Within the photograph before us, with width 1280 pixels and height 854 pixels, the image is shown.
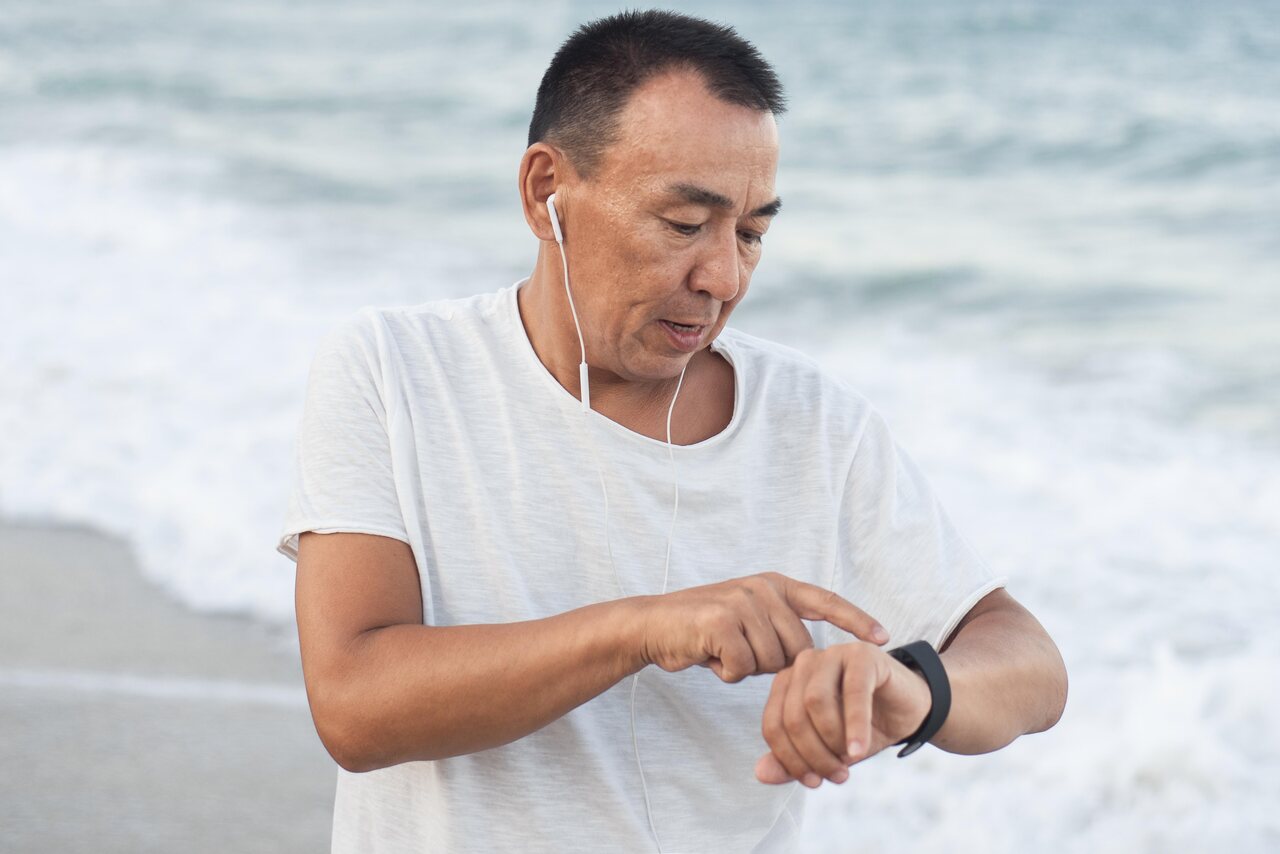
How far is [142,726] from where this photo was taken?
3.75 metres

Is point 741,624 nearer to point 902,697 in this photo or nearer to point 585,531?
point 902,697

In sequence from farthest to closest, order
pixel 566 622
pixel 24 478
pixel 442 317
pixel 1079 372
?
pixel 1079 372 → pixel 24 478 → pixel 442 317 → pixel 566 622

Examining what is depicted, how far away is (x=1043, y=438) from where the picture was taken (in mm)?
6418

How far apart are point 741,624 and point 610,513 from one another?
387 mm

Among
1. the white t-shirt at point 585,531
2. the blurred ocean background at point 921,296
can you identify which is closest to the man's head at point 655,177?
the white t-shirt at point 585,531

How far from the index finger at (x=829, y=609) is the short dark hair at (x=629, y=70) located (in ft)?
2.04

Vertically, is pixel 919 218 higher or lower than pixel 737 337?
higher

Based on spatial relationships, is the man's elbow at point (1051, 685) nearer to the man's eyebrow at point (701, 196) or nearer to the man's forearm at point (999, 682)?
the man's forearm at point (999, 682)

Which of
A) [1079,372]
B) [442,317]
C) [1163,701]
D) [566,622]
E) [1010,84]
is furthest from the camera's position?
[1010,84]

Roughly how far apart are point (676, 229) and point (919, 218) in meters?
9.42

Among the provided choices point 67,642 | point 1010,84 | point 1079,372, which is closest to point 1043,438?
point 1079,372

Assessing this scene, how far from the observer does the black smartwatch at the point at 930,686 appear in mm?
1644

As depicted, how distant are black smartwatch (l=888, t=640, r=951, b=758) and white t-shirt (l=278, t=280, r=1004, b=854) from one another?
0.85 feet

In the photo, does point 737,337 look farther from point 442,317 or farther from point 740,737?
point 740,737
